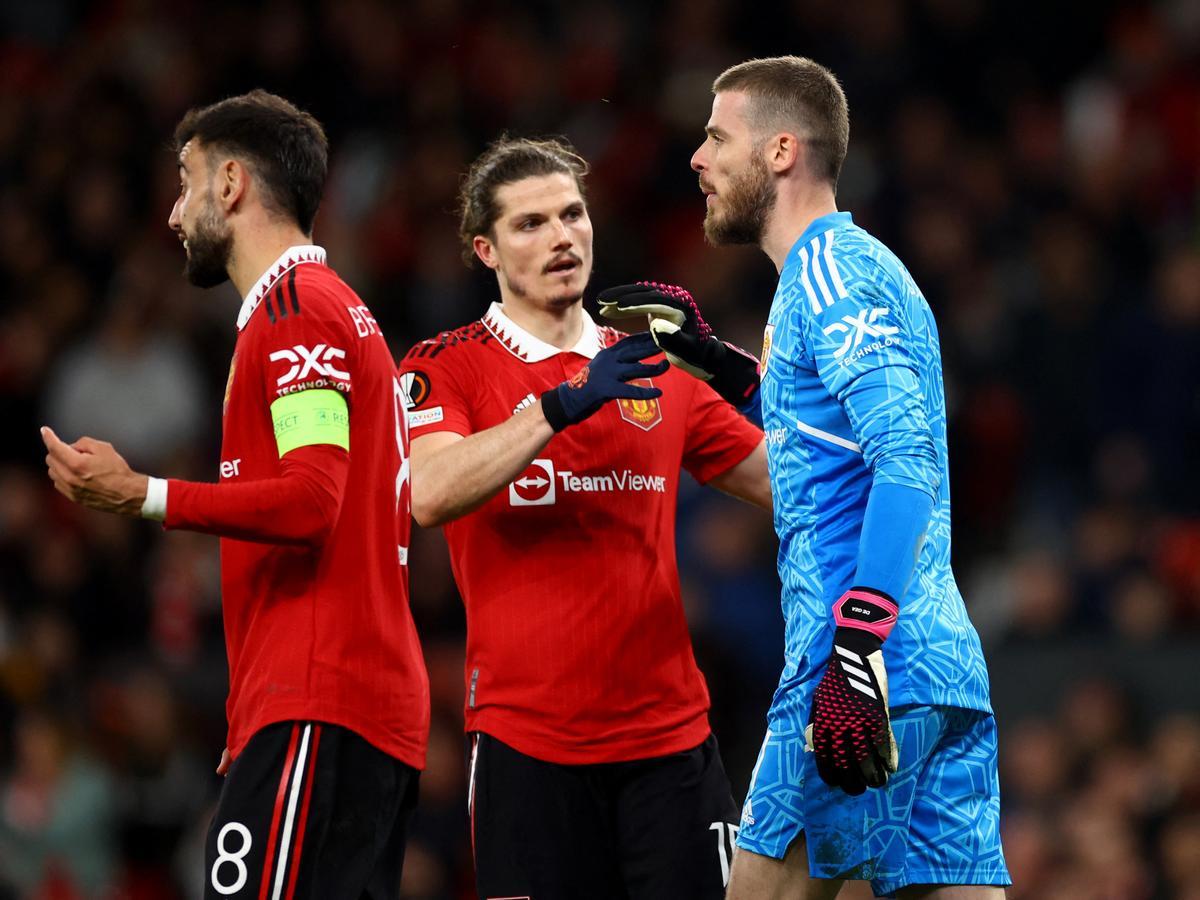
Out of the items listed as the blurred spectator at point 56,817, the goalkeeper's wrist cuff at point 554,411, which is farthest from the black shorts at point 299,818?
the blurred spectator at point 56,817

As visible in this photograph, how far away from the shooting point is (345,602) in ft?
15.2

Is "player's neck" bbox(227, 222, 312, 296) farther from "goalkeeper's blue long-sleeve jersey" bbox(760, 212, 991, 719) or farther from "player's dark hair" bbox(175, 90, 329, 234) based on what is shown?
"goalkeeper's blue long-sleeve jersey" bbox(760, 212, 991, 719)

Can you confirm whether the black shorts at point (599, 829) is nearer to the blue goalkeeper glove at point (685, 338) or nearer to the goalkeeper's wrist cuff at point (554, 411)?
the goalkeeper's wrist cuff at point (554, 411)

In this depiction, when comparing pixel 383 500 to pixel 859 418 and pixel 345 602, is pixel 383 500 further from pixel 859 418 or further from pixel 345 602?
pixel 859 418

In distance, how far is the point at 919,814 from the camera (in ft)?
14.5

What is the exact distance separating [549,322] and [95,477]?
1.76m

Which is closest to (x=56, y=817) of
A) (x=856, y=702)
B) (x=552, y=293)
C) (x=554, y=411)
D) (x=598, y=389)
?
(x=552, y=293)

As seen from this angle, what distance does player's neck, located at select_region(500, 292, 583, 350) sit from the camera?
5.71m

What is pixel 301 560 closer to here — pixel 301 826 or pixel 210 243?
pixel 301 826

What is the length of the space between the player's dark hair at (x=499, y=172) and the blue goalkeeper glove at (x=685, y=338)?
2.03 feet

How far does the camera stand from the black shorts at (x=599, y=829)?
518 cm

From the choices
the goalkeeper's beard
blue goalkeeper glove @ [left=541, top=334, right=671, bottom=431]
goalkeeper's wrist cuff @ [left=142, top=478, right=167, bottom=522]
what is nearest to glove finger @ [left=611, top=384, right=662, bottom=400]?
blue goalkeeper glove @ [left=541, top=334, right=671, bottom=431]

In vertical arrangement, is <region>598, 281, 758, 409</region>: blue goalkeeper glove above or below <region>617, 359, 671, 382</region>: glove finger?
above

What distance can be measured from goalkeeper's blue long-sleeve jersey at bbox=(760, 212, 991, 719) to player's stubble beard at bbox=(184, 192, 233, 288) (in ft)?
4.87
